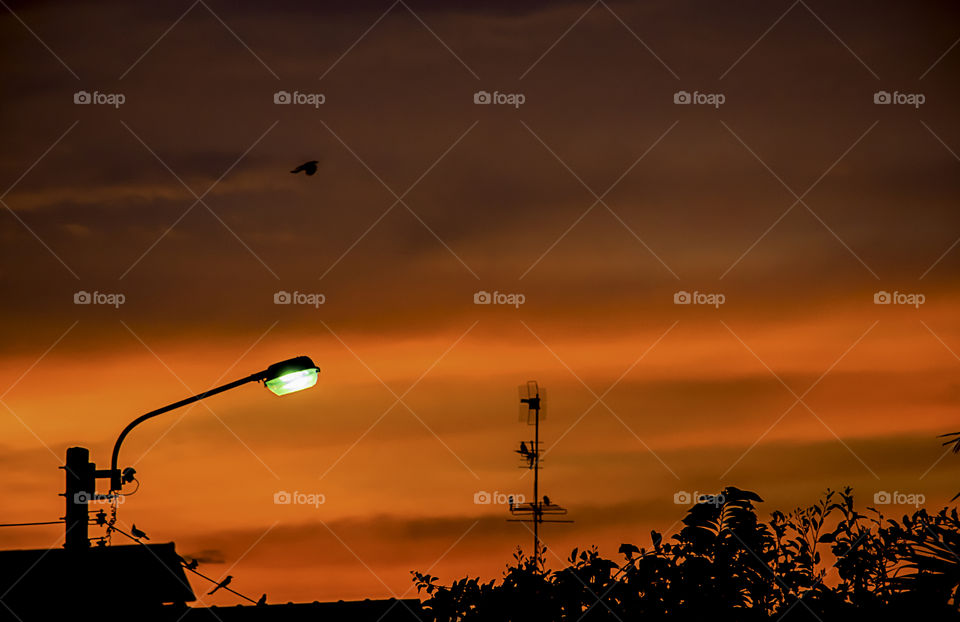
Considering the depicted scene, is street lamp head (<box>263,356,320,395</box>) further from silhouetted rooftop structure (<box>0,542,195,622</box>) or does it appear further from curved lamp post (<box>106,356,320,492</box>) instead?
silhouetted rooftop structure (<box>0,542,195,622</box>)

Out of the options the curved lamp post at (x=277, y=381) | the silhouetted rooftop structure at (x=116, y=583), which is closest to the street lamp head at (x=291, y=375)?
the curved lamp post at (x=277, y=381)

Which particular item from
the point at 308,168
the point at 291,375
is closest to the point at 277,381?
the point at 291,375

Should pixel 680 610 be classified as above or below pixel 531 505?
below

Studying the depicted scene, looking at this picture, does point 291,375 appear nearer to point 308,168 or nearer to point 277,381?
point 277,381

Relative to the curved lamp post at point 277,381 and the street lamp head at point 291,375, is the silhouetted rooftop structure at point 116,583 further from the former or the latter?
the street lamp head at point 291,375

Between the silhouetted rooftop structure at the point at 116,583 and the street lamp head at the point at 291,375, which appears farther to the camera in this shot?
the silhouetted rooftop structure at the point at 116,583

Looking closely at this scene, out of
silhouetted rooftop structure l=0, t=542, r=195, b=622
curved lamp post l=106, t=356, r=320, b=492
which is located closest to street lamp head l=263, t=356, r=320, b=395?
curved lamp post l=106, t=356, r=320, b=492

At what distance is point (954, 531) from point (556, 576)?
25.5 ft

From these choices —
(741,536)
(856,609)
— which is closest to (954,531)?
(856,609)

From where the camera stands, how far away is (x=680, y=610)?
69.5ft

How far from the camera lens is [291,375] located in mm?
15023

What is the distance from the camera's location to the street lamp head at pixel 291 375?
1500 cm

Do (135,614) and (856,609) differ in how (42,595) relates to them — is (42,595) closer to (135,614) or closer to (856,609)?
(135,614)

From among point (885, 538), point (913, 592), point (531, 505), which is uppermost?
point (531, 505)
